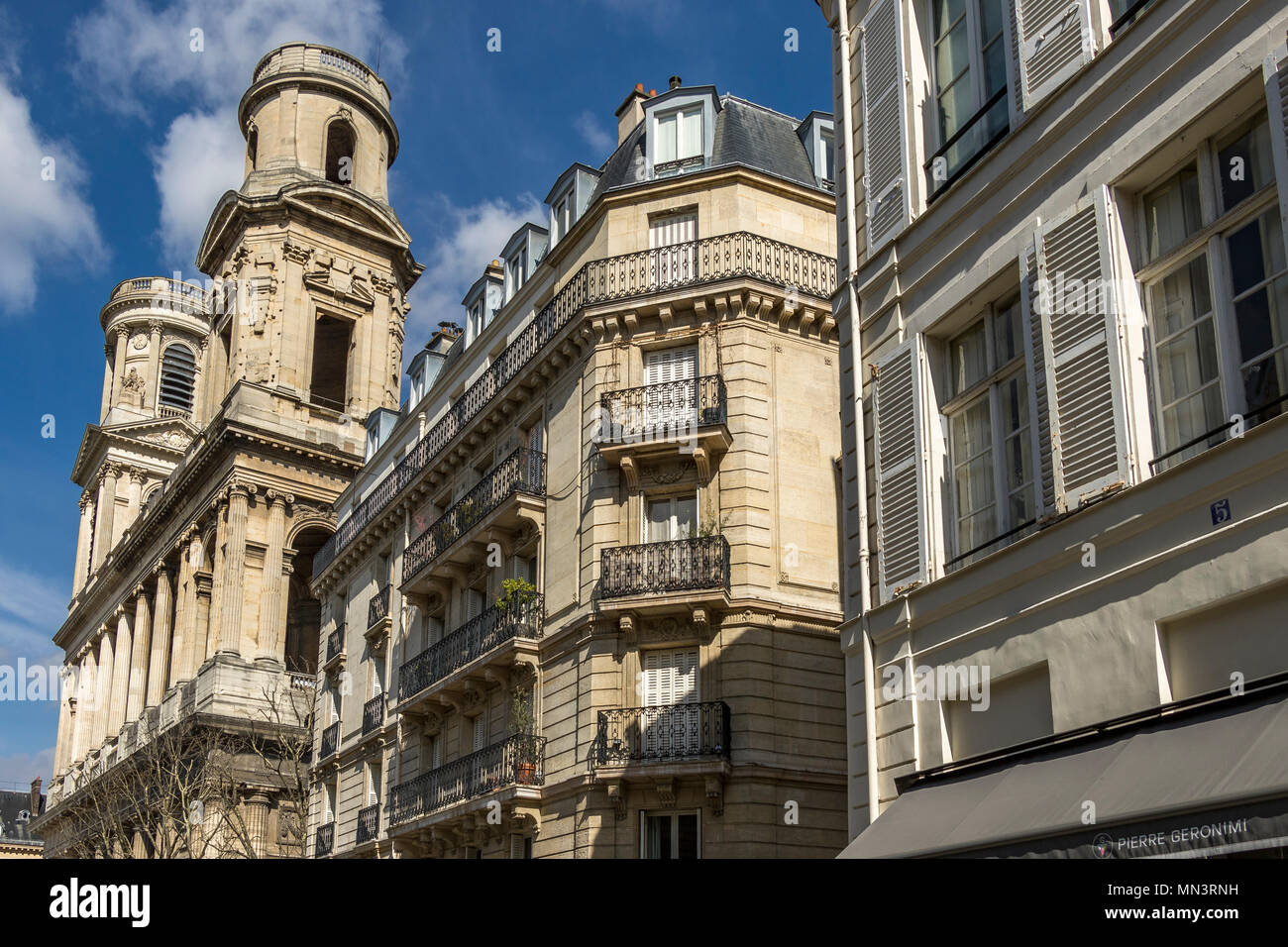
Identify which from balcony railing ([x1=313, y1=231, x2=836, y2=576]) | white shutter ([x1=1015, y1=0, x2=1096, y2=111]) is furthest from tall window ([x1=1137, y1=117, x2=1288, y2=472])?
balcony railing ([x1=313, y1=231, x2=836, y2=576])

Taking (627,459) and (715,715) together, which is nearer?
(715,715)

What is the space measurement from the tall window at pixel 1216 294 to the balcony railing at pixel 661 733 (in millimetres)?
12201

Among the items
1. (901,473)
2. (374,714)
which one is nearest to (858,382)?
(901,473)

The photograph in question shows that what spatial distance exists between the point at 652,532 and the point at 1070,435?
13.3 m

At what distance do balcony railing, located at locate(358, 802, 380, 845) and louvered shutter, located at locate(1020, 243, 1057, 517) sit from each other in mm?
23132

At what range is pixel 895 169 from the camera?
13.9 m

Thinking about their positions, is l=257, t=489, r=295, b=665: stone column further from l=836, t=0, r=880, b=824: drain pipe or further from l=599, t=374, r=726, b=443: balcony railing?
l=836, t=0, r=880, b=824: drain pipe

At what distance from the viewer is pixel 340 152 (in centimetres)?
5588

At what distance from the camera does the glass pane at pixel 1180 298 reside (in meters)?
9.88

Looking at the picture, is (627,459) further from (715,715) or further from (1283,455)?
(1283,455)

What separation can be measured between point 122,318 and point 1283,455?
7603 cm

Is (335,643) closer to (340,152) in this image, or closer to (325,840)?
(325,840)
